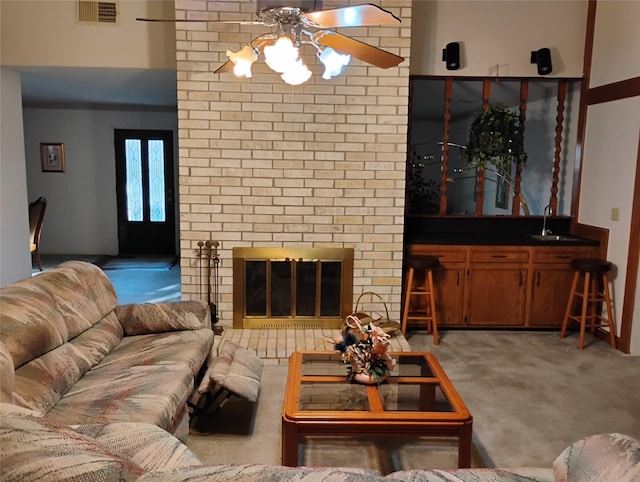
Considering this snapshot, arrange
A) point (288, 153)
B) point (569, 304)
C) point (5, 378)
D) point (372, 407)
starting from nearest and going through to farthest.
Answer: point (5, 378) < point (372, 407) < point (288, 153) < point (569, 304)

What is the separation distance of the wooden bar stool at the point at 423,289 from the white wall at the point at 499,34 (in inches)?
68.7

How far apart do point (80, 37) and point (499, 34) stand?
3.70m

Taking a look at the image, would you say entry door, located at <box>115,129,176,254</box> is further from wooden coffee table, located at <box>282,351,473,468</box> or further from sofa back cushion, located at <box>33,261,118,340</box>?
wooden coffee table, located at <box>282,351,473,468</box>

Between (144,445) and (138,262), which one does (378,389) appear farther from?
(138,262)

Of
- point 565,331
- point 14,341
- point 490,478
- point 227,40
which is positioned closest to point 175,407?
point 14,341

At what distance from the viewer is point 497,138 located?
181 inches

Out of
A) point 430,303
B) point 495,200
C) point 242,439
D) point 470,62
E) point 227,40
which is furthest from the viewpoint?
point 495,200

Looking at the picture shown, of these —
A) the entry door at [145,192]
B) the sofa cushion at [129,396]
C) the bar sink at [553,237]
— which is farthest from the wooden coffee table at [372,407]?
the entry door at [145,192]

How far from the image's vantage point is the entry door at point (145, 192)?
7.64 metres

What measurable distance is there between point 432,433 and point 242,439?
1.05 metres

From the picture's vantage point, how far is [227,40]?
391 centimetres

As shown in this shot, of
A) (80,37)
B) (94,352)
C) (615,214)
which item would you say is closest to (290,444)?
(94,352)

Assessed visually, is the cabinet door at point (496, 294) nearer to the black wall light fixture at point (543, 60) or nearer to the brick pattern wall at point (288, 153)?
the brick pattern wall at point (288, 153)

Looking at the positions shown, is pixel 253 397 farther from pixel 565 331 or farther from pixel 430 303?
pixel 565 331
